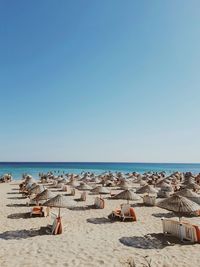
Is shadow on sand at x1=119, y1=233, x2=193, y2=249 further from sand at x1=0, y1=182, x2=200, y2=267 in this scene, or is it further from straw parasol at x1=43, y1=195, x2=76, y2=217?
straw parasol at x1=43, y1=195, x2=76, y2=217

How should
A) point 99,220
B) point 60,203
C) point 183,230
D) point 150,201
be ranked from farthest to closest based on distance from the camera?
1. point 150,201
2. point 99,220
3. point 60,203
4. point 183,230

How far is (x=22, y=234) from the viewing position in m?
11.9

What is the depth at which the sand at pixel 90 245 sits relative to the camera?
345 inches

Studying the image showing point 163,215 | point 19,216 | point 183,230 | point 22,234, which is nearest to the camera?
point 183,230

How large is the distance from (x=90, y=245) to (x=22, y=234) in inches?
131

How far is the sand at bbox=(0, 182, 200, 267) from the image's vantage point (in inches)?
345

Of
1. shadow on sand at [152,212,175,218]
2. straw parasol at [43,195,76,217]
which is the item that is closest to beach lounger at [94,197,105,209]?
shadow on sand at [152,212,175,218]

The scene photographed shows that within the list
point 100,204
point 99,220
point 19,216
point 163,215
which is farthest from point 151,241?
point 19,216

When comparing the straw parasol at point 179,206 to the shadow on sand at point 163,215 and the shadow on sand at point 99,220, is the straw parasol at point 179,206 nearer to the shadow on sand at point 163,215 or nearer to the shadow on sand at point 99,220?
the shadow on sand at point 99,220

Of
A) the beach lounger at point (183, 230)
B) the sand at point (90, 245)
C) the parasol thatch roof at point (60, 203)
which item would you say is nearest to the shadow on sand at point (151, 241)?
the sand at point (90, 245)

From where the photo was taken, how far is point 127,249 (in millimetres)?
9930

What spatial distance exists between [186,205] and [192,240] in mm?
1345

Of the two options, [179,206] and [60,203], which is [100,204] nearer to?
[60,203]

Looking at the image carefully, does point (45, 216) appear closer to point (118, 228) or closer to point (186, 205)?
point (118, 228)
